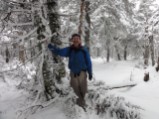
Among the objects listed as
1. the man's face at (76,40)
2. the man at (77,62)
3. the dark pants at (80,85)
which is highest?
the man's face at (76,40)

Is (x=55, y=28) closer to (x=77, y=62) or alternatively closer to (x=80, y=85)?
(x=77, y=62)

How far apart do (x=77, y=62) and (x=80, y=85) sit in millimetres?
650

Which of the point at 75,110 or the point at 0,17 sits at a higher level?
the point at 0,17

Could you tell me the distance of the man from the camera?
6473mm

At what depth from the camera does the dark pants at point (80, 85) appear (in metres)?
6.67

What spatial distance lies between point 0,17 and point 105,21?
1865 cm

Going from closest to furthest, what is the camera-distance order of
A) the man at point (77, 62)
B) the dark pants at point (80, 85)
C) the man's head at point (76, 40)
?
the man's head at point (76, 40) < the man at point (77, 62) < the dark pants at point (80, 85)

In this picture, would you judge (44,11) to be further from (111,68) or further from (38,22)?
(111,68)

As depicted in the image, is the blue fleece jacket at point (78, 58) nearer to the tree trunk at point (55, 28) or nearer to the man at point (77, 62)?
the man at point (77, 62)

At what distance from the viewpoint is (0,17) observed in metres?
7.35

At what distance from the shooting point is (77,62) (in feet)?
21.4

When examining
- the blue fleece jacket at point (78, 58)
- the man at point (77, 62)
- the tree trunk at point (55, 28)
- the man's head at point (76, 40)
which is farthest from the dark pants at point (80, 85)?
the tree trunk at point (55, 28)

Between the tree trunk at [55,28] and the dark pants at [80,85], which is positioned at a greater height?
the tree trunk at [55,28]

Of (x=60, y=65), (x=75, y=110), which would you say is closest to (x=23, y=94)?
(x=60, y=65)
